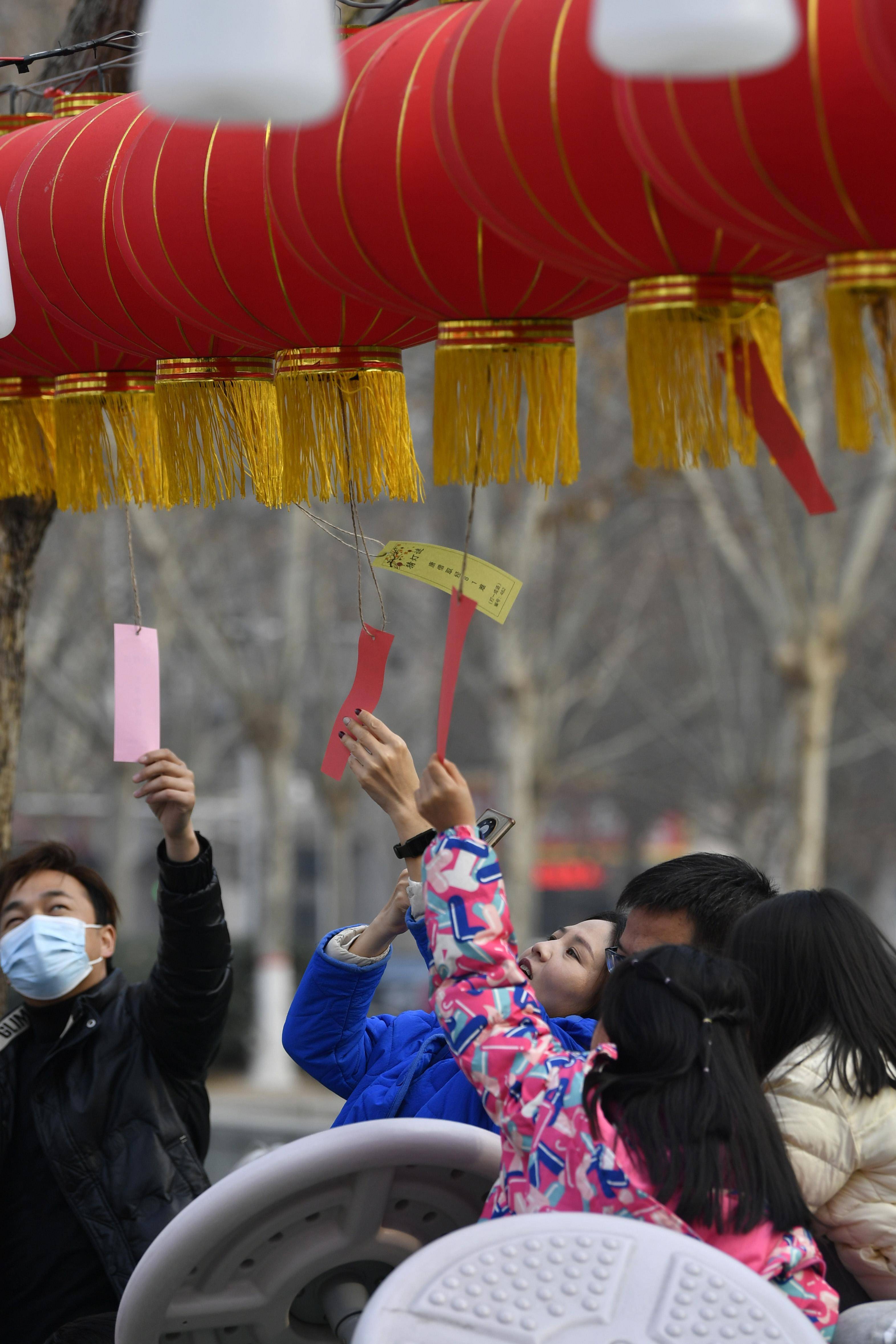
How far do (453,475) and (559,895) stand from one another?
27.0 meters

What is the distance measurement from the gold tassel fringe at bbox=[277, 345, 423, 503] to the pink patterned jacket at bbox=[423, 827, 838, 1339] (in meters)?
0.85

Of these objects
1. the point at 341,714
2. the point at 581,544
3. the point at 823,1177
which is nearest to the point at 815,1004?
the point at 823,1177

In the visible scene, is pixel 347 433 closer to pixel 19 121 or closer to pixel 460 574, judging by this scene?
pixel 460 574

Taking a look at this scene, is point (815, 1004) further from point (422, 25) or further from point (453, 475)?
point (422, 25)

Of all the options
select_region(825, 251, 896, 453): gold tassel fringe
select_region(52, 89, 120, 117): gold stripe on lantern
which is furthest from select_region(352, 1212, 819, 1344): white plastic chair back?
select_region(52, 89, 120, 117): gold stripe on lantern

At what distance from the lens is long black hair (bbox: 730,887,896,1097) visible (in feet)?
7.20

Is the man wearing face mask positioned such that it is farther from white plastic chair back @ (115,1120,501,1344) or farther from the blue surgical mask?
white plastic chair back @ (115,1120,501,1344)

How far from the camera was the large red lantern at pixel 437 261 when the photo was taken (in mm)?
2082

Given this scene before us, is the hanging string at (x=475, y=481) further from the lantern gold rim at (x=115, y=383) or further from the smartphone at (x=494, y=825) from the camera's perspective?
the lantern gold rim at (x=115, y=383)

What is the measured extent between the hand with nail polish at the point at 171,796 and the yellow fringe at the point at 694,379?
124cm

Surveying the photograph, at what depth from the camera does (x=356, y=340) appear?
8.20 ft

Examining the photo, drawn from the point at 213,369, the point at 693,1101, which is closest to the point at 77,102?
the point at 213,369

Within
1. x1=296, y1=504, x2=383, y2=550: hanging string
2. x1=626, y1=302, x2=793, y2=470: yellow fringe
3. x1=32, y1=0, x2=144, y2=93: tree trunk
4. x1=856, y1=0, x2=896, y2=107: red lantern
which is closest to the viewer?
x1=856, y1=0, x2=896, y2=107: red lantern

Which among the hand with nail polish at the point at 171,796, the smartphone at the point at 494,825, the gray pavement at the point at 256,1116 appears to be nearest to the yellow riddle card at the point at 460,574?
the smartphone at the point at 494,825
